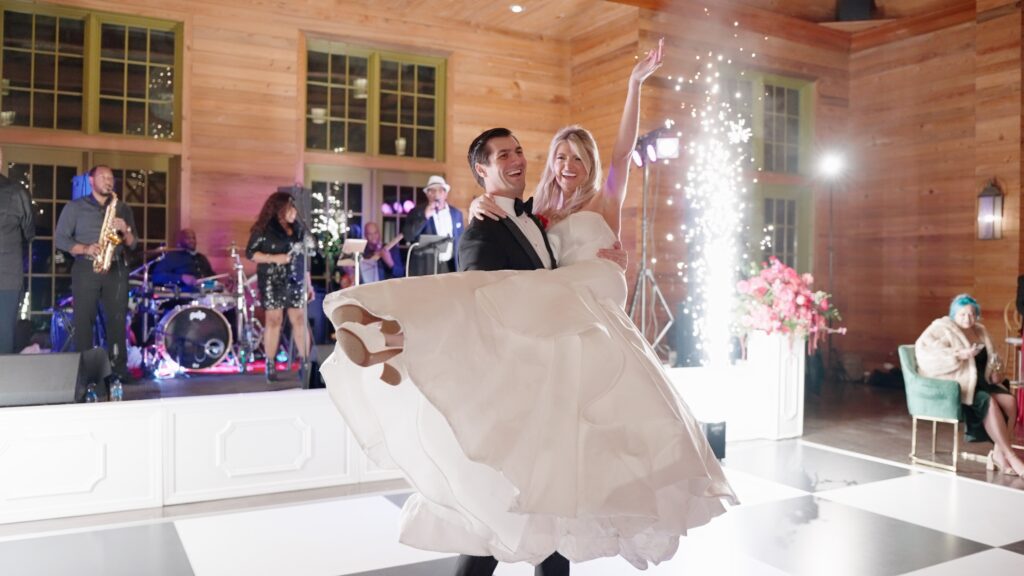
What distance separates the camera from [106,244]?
6.27 metres

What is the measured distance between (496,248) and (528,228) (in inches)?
5.0

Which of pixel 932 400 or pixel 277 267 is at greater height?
pixel 277 267

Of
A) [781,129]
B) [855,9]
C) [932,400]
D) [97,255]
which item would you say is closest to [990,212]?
[781,129]

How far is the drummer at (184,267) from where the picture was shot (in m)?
7.32

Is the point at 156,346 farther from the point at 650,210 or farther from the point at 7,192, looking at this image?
the point at 650,210

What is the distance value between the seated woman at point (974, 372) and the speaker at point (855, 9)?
5.44m

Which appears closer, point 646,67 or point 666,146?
point 646,67

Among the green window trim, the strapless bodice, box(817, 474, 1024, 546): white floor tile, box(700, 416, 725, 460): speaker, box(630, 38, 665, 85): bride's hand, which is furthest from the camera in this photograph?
the green window trim

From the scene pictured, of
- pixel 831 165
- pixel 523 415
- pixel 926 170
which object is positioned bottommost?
pixel 523 415

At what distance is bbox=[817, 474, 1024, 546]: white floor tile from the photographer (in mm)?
3869

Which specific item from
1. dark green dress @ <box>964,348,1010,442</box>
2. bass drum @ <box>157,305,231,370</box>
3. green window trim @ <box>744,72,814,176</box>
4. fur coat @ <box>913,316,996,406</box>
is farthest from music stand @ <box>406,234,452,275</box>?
green window trim @ <box>744,72,814,176</box>

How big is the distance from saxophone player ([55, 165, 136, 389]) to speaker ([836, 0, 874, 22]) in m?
8.12

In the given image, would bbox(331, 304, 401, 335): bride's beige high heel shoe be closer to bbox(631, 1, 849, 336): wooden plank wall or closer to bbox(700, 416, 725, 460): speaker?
bbox(700, 416, 725, 460): speaker

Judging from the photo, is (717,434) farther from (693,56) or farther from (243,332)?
(693,56)
